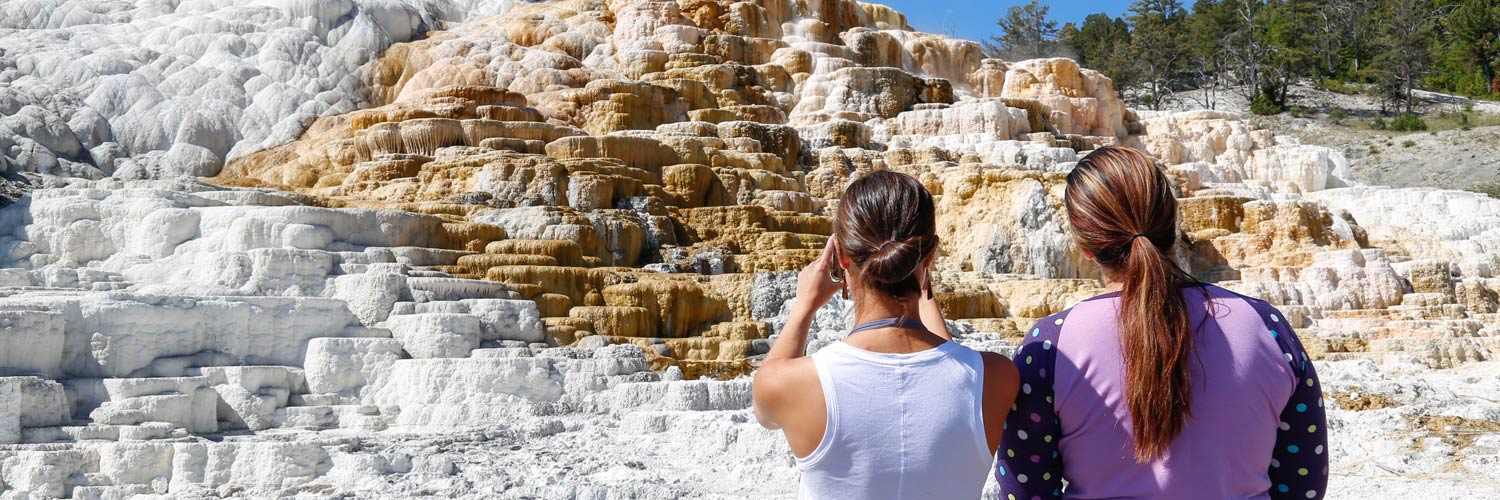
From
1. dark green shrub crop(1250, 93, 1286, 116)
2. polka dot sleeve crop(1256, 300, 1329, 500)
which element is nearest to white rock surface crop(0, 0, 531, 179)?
polka dot sleeve crop(1256, 300, 1329, 500)

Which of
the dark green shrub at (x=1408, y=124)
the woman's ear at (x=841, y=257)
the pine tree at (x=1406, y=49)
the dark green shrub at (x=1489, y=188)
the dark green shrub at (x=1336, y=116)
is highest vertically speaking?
the pine tree at (x=1406, y=49)

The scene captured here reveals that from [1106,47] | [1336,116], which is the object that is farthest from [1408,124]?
[1106,47]

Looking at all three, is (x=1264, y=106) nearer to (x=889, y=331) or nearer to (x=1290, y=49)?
(x=1290, y=49)

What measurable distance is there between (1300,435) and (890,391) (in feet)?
1.88

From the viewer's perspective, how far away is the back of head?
1599 mm

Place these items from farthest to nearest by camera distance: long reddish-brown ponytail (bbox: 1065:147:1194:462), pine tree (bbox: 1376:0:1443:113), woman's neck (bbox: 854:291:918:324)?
1. pine tree (bbox: 1376:0:1443:113)
2. woman's neck (bbox: 854:291:918:324)
3. long reddish-brown ponytail (bbox: 1065:147:1194:462)

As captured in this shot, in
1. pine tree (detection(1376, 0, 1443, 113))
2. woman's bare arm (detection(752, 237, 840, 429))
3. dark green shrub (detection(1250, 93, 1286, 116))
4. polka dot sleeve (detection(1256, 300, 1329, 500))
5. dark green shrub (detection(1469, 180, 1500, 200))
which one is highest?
pine tree (detection(1376, 0, 1443, 113))

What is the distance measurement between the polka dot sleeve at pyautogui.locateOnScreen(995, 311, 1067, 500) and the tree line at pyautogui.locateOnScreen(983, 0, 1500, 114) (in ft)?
114

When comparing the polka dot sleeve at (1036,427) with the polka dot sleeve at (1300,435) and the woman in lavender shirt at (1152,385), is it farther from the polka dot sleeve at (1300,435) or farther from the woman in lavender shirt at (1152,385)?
the polka dot sleeve at (1300,435)

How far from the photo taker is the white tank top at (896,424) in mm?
1560

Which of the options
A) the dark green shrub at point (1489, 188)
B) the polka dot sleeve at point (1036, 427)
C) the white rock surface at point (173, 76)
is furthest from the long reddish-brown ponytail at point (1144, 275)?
the dark green shrub at point (1489, 188)

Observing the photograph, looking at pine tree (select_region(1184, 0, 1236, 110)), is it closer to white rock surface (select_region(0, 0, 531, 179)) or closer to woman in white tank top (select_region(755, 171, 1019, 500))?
white rock surface (select_region(0, 0, 531, 179))

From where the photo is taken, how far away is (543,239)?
13.1 m

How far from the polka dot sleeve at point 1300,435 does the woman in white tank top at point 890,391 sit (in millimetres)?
377
